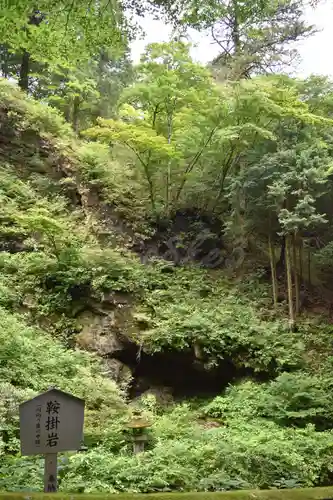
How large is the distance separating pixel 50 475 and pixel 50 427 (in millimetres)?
413

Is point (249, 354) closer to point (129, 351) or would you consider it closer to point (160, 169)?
point (129, 351)

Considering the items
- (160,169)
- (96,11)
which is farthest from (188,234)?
(96,11)

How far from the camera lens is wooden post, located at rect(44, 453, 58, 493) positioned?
4027mm

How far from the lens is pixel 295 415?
8.31 meters

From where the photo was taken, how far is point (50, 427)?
166 inches

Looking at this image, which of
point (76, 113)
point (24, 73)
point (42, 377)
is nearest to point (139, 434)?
point (42, 377)

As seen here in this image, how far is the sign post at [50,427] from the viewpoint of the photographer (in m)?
4.14

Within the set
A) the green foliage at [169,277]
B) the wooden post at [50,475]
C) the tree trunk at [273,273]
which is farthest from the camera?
the tree trunk at [273,273]

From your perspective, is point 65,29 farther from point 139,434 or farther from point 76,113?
point 76,113

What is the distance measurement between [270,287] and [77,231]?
6.20 meters

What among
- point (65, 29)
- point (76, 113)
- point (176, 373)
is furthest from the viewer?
point (76, 113)

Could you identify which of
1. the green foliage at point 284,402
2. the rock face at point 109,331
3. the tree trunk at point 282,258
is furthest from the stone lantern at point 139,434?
the tree trunk at point 282,258

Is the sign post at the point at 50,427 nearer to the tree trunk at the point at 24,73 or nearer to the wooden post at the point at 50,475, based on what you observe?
the wooden post at the point at 50,475

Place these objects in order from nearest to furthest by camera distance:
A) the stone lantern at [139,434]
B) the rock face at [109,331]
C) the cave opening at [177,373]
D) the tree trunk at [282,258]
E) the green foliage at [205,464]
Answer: the green foliage at [205,464] < the stone lantern at [139,434] < the rock face at [109,331] < the cave opening at [177,373] < the tree trunk at [282,258]
